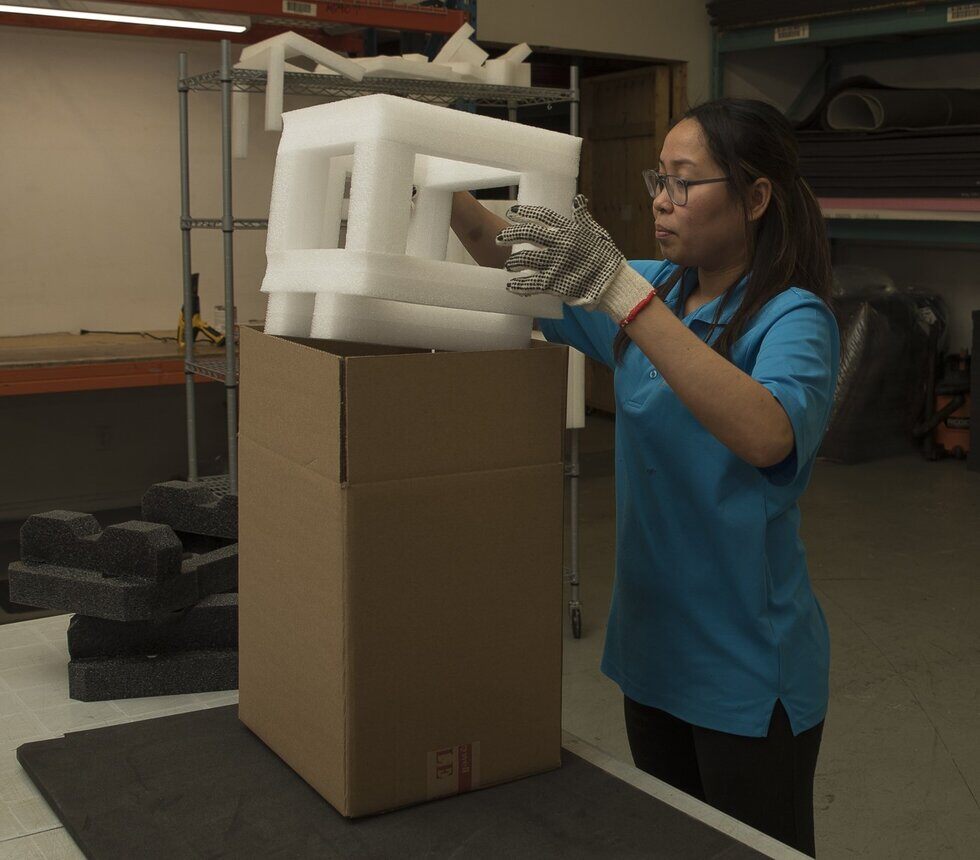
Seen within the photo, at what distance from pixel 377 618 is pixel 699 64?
6366 millimetres

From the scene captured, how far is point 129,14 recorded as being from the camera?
436 cm

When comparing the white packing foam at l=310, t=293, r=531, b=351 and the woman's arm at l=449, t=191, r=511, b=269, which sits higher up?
the woman's arm at l=449, t=191, r=511, b=269

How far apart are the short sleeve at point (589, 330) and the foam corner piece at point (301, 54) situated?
7.31ft

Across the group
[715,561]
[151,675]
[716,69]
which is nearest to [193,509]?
[151,675]

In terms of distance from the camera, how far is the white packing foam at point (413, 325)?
1.09 m

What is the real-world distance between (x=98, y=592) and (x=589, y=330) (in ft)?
2.38

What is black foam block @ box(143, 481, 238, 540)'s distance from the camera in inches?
62.6

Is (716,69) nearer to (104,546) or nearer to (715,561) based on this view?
(715,561)

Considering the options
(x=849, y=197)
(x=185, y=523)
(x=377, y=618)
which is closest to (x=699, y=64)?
(x=849, y=197)

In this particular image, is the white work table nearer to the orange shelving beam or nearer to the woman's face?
the woman's face

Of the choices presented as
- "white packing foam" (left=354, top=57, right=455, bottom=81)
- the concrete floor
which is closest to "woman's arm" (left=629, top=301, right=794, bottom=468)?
the concrete floor

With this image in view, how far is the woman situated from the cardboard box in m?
0.29

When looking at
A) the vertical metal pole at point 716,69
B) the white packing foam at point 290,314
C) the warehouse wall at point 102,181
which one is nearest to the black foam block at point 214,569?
the white packing foam at point 290,314

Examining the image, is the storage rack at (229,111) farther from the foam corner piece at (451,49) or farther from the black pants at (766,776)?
the black pants at (766,776)
